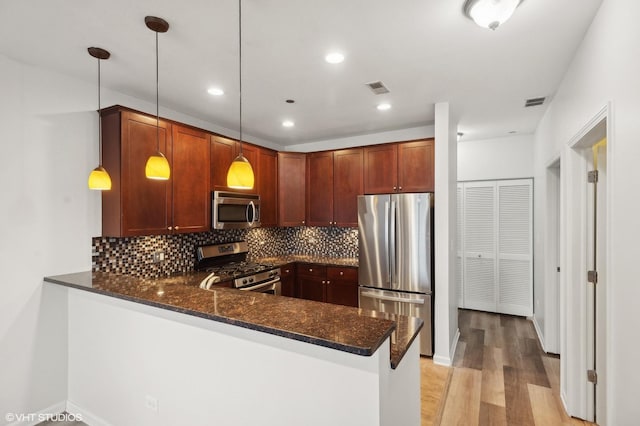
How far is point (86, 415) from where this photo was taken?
2436 mm

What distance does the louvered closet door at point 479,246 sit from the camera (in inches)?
195

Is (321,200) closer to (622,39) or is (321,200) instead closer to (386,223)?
(386,223)

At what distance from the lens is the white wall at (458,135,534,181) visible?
4.74 metres

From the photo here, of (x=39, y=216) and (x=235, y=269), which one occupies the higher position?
(x=39, y=216)

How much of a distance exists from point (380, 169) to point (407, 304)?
1.67m

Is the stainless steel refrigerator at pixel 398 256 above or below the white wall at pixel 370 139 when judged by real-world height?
below

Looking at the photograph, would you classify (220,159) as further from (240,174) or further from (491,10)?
(491,10)

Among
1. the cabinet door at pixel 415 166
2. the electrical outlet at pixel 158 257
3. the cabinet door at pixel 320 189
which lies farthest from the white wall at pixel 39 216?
the cabinet door at pixel 415 166

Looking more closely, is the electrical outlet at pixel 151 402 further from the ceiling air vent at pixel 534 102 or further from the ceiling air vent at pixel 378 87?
the ceiling air vent at pixel 534 102

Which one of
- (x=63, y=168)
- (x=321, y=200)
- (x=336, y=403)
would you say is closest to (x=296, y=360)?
(x=336, y=403)

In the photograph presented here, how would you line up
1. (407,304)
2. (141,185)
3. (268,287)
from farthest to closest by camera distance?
(268,287) → (407,304) → (141,185)

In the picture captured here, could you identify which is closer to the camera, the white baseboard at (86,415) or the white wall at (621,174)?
the white wall at (621,174)

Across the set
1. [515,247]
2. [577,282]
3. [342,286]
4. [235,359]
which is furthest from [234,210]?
[515,247]

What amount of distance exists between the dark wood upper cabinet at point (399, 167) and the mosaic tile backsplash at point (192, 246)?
3.01ft
